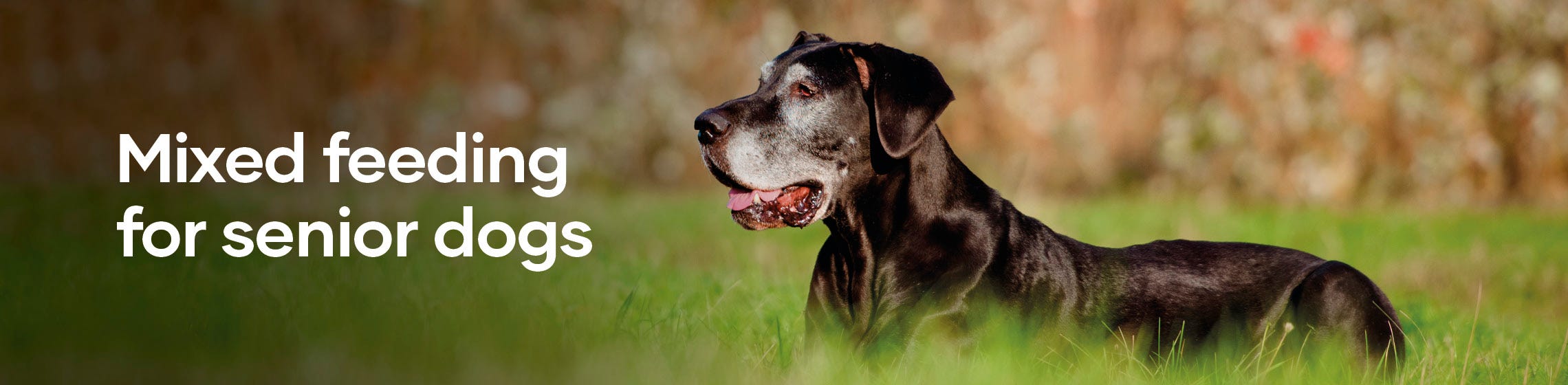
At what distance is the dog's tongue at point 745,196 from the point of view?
12.6 feet

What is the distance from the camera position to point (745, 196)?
3.88 m

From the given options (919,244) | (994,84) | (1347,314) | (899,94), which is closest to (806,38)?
(899,94)

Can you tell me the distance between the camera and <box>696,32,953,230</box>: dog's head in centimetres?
371

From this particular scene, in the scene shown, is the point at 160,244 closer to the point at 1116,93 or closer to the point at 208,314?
the point at 208,314

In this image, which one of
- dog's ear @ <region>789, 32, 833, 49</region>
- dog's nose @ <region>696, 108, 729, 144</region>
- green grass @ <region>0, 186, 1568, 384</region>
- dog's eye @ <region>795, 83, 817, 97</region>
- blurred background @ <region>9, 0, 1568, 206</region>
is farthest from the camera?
blurred background @ <region>9, 0, 1568, 206</region>

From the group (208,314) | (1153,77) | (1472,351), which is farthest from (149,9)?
(1472,351)

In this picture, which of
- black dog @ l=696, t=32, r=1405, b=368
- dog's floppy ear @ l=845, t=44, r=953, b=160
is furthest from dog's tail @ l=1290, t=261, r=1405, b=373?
dog's floppy ear @ l=845, t=44, r=953, b=160

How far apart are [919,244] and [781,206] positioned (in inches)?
15.8

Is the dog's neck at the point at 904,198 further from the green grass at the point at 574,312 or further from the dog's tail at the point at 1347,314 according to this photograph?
the dog's tail at the point at 1347,314

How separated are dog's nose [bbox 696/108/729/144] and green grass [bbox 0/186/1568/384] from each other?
57 centimetres

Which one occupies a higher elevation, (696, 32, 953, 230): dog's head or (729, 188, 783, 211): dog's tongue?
(696, 32, 953, 230): dog's head

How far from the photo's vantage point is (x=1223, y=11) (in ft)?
33.1

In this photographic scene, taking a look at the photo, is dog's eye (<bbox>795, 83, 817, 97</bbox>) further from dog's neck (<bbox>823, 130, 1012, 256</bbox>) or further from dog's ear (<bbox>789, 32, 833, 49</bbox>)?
dog's ear (<bbox>789, 32, 833, 49</bbox>)

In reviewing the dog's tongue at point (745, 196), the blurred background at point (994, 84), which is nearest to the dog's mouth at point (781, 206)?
the dog's tongue at point (745, 196)
